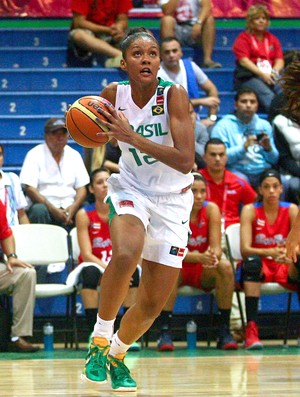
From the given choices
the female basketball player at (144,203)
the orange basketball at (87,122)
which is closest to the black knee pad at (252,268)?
the female basketball player at (144,203)

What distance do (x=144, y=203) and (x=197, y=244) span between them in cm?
346

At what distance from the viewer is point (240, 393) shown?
4.72 meters

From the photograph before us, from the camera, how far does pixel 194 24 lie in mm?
11203

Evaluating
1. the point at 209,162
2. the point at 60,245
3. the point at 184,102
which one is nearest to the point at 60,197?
the point at 60,245

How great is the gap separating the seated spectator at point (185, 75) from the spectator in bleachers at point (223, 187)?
1.01m

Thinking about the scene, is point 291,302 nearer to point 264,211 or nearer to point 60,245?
point 264,211

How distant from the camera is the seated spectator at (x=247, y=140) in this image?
9.23 metres

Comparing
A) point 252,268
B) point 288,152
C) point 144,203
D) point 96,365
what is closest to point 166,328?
point 252,268

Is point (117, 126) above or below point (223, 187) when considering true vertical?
above

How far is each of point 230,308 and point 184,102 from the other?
3.61 meters

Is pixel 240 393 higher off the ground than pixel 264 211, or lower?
lower

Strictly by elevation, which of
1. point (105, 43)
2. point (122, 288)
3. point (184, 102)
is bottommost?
point (122, 288)

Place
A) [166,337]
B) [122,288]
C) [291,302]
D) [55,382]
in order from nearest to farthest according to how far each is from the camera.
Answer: [122,288], [55,382], [166,337], [291,302]

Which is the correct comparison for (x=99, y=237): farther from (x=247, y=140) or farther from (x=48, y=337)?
(x=247, y=140)
